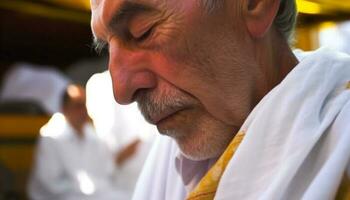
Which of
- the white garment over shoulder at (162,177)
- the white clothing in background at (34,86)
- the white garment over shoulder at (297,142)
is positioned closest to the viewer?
the white garment over shoulder at (297,142)

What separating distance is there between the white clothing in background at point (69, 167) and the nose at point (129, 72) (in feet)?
8.74

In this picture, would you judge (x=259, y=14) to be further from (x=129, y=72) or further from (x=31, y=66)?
(x=31, y=66)

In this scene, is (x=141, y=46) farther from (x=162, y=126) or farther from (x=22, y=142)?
(x=22, y=142)

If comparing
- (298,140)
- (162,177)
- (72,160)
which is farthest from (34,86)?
(298,140)

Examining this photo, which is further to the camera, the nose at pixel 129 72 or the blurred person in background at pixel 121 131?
the blurred person in background at pixel 121 131

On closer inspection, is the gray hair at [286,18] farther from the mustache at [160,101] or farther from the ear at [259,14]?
the mustache at [160,101]

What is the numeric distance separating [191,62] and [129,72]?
89 mm

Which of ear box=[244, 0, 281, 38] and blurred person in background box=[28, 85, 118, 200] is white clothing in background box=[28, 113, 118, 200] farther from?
ear box=[244, 0, 281, 38]

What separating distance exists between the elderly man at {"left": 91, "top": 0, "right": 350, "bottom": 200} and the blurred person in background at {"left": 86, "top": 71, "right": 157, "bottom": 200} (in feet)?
8.96

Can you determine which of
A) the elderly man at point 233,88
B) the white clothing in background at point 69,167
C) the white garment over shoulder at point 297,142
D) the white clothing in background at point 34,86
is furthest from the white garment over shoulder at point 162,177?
the white clothing in background at point 34,86

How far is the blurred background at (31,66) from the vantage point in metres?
3.80

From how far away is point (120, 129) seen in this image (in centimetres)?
384

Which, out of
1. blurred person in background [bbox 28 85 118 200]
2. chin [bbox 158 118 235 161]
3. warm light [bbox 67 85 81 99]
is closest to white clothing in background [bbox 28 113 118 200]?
blurred person in background [bbox 28 85 118 200]

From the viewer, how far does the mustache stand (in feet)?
2.43
